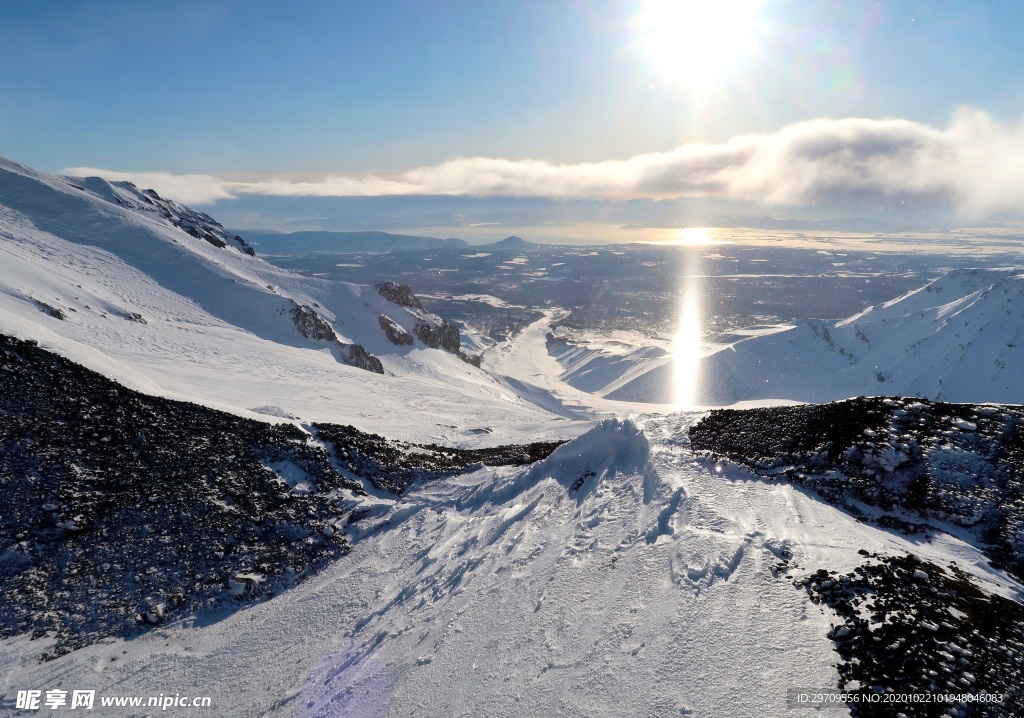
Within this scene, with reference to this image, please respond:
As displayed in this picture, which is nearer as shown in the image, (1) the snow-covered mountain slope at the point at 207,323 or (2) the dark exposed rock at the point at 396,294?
(1) the snow-covered mountain slope at the point at 207,323

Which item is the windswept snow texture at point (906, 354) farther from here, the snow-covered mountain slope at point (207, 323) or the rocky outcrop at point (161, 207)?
the rocky outcrop at point (161, 207)

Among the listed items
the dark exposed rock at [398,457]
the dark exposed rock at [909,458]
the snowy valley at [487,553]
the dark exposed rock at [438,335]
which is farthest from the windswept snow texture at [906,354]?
the snowy valley at [487,553]

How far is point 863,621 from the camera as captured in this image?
7645mm

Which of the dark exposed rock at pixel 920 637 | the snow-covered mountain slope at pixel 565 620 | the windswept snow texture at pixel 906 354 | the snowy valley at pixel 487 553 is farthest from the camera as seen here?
the windswept snow texture at pixel 906 354

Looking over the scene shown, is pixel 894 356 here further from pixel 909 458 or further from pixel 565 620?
pixel 565 620

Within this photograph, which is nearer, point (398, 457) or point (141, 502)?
point (141, 502)

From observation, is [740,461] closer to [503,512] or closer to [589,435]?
[589,435]

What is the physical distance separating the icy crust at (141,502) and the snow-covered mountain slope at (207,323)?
92.6 inches

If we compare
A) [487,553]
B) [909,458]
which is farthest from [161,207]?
[909,458]

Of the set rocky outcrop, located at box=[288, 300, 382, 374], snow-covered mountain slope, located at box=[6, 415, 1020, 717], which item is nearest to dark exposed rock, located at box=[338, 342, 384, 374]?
rocky outcrop, located at box=[288, 300, 382, 374]

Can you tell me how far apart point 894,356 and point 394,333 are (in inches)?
3697

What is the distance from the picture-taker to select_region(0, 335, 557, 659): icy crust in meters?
11.7

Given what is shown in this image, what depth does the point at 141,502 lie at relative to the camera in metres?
14.1

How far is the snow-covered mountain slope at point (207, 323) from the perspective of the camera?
26.0 meters
